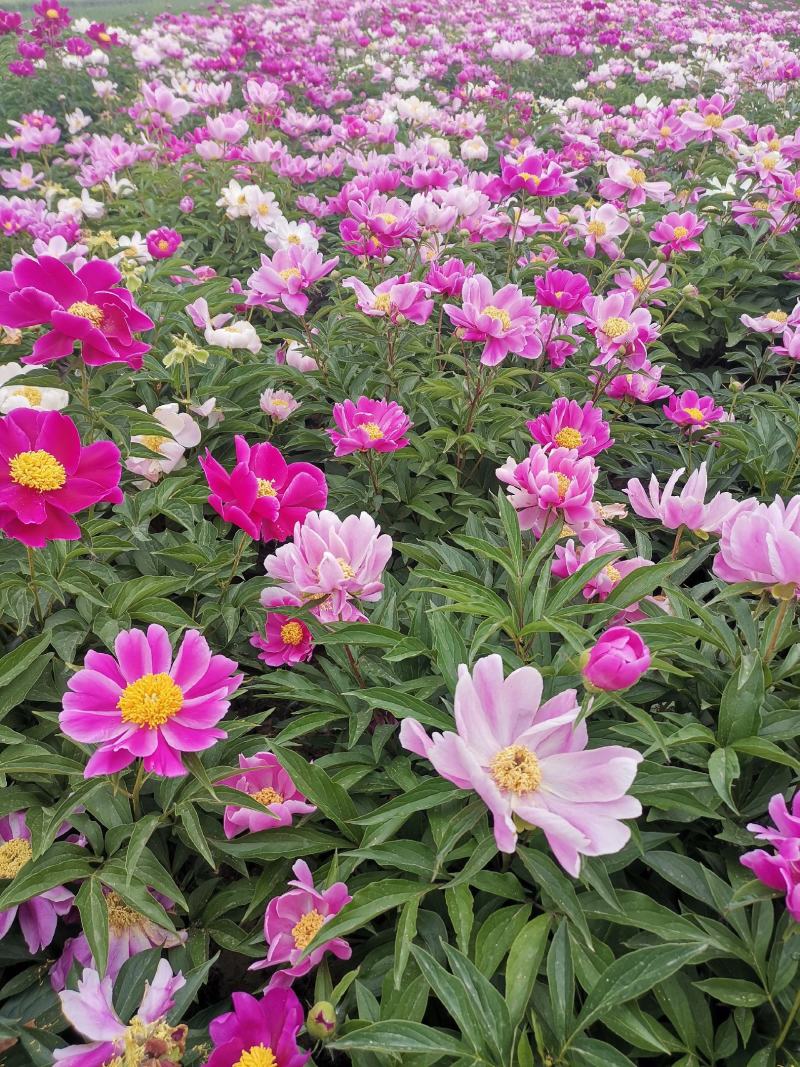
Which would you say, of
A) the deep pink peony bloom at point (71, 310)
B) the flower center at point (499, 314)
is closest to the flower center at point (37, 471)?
the deep pink peony bloom at point (71, 310)

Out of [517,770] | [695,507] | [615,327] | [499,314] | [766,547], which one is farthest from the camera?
[615,327]

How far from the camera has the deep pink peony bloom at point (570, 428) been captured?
1519 mm

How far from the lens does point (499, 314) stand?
1.74 meters

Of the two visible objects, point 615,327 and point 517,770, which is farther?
point 615,327

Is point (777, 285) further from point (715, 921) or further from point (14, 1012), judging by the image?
point (14, 1012)

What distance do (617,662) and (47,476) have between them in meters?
0.86

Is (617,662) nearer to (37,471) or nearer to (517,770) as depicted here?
(517,770)

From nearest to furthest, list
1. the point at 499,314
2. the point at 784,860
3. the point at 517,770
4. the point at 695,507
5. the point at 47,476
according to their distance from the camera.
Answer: the point at 784,860 → the point at 517,770 → the point at 47,476 → the point at 695,507 → the point at 499,314

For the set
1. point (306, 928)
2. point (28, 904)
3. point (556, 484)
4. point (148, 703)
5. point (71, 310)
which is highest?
point (71, 310)

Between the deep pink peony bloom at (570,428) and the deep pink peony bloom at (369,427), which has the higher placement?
the deep pink peony bloom at (570,428)

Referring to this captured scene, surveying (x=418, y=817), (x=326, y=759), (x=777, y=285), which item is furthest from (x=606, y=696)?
(x=777, y=285)

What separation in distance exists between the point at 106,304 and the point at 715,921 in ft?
4.77

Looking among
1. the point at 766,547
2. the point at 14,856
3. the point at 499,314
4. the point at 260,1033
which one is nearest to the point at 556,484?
the point at 766,547

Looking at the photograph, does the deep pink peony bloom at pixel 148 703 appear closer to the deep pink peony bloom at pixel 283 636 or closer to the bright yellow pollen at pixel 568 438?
the deep pink peony bloom at pixel 283 636
